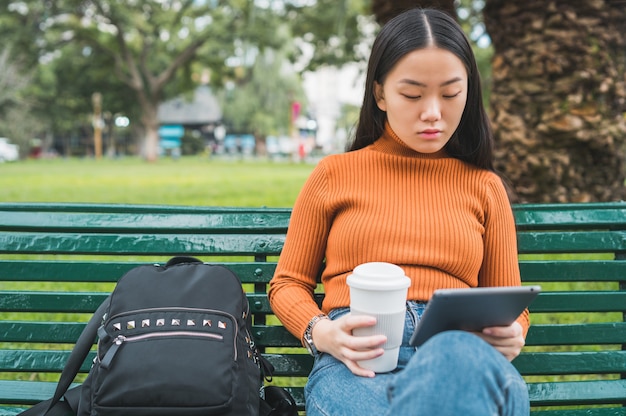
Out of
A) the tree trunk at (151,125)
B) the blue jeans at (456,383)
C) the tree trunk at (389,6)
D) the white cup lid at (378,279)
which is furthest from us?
the tree trunk at (151,125)

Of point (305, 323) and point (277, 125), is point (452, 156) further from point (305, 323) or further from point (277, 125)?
point (277, 125)

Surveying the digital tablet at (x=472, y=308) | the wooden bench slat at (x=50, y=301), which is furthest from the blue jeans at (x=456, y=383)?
the wooden bench slat at (x=50, y=301)

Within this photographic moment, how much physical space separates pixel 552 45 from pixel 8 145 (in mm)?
42436

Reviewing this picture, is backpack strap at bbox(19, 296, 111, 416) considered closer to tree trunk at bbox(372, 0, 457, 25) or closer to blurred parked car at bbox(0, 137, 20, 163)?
tree trunk at bbox(372, 0, 457, 25)

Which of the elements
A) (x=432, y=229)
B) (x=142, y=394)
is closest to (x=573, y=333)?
(x=432, y=229)

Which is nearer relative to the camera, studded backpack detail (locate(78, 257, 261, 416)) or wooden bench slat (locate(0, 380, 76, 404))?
studded backpack detail (locate(78, 257, 261, 416))

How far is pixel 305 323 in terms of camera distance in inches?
66.5

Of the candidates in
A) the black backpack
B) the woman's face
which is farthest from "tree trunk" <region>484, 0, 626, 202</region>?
the black backpack

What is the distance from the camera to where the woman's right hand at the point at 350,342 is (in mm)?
1382

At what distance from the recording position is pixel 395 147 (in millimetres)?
1885

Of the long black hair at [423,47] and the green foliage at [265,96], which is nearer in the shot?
the long black hair at [423,47]

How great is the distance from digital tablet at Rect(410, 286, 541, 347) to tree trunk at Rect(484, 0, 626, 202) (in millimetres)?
2872

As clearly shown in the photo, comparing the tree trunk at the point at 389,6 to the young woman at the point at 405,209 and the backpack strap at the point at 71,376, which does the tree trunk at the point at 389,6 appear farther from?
the backpack strap at the point at 71,376

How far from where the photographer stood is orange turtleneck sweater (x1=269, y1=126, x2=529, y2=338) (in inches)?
68.0
